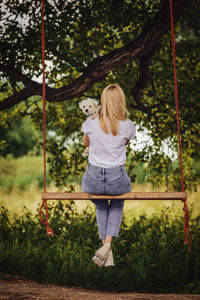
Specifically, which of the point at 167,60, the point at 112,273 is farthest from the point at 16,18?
the point at 112,273

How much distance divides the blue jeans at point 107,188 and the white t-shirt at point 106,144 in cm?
6

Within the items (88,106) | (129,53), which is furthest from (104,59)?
(88,106)

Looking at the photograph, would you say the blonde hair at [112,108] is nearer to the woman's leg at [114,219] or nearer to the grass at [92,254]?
the woman's leg at [114,219]

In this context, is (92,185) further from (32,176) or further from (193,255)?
(32,176)

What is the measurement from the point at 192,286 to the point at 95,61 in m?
3.45

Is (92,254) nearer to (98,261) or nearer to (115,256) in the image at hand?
(115,256)

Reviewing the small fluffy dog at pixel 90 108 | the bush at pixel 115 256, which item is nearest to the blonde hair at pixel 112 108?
the small fluffy dog at pixel 90 108

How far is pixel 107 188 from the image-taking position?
12.2ft

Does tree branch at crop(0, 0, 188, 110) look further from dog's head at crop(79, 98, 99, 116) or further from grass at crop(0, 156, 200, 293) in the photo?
grass at crop(0, 156, 200, 293)

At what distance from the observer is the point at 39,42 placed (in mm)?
6059

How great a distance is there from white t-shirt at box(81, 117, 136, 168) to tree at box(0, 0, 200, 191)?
224 cm

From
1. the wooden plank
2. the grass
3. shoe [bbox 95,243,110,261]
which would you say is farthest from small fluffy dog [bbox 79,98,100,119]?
the grass

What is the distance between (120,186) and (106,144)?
0.40 m

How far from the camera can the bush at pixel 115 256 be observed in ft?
19.3
